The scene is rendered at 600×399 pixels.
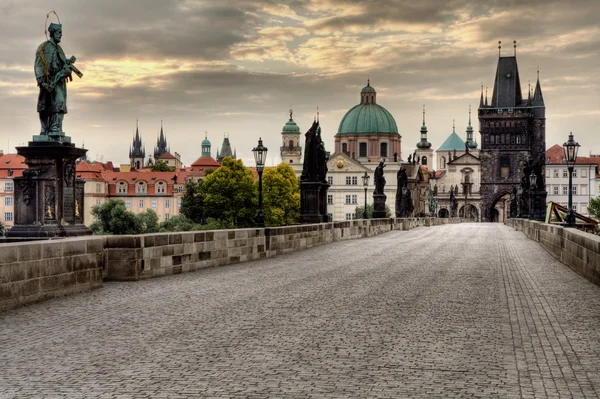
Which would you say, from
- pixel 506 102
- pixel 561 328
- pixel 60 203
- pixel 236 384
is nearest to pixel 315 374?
pixel 236 384

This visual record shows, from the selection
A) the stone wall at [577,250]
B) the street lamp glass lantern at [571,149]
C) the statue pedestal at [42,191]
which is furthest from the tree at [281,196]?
the statue pedestal at [42,191]

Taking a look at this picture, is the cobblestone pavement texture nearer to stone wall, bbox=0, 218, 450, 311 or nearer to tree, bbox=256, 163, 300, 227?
stone wall, bbox=0, 218, 450, 311

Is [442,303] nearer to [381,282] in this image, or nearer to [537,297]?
[537,297]

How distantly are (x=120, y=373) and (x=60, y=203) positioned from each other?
13078mm

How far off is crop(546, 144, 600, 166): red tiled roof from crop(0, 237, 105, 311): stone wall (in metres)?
146

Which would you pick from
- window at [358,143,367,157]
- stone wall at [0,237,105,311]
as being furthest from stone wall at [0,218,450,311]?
window at [358,143,367,157]

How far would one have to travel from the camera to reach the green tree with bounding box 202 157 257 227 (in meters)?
93.1

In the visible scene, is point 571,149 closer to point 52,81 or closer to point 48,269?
point 52,81

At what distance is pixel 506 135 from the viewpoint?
152375mm

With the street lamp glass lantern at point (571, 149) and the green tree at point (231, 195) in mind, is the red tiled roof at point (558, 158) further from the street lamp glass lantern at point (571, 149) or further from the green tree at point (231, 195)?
the street lamp glass lantern at point (571, 149)

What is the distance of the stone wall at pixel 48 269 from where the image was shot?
1093cm

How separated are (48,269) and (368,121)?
153744mm

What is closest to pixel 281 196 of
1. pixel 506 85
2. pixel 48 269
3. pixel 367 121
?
pixel 367 121

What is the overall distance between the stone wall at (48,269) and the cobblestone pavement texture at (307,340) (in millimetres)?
255
